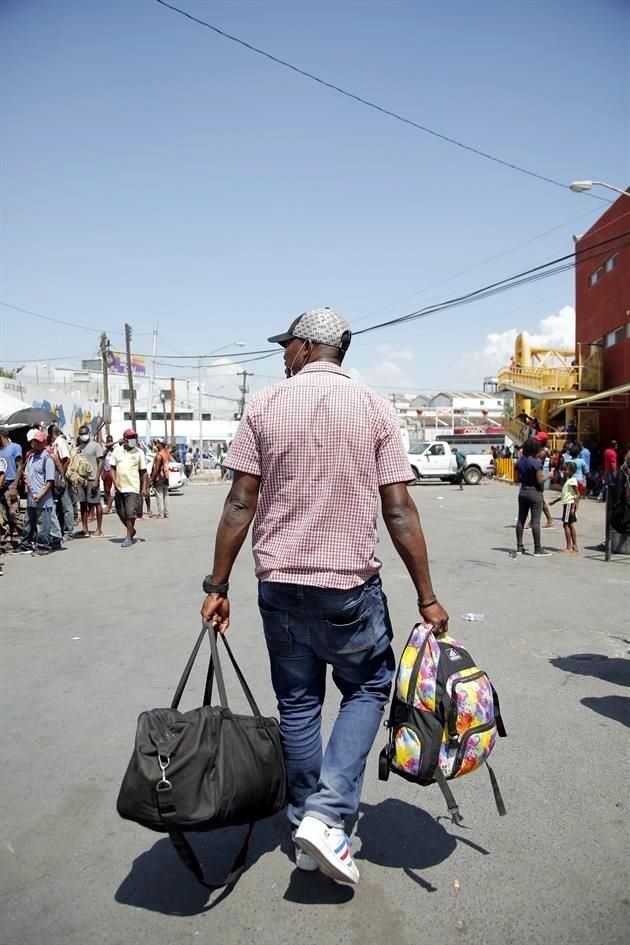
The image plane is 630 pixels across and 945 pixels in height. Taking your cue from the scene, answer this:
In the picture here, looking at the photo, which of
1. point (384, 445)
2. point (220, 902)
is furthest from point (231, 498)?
point (220, 902)

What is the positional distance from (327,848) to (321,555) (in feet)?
3.24

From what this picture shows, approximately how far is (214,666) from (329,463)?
0.85 meters

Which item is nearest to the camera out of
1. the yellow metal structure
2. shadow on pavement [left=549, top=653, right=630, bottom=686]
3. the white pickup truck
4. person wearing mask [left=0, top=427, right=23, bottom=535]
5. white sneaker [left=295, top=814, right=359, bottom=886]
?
white sneaker [left=295, top=814, right=359, bottom=886]

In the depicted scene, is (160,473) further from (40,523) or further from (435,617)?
(435,617)

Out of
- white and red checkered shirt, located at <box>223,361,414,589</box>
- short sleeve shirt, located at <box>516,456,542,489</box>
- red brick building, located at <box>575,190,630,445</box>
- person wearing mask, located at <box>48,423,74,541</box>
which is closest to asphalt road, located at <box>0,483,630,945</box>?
white and red checkered shirt, located at <box>223,361,414,589</box>

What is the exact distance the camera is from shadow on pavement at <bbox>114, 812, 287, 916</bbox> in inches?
107

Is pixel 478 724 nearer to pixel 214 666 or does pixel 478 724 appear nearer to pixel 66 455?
pixel 214 666

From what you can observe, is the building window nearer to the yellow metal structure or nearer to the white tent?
the yellow metal structure

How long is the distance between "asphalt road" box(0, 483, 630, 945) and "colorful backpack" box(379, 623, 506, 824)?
15.6 inches

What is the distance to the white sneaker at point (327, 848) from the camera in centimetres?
259

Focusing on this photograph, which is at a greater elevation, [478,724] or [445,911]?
[478,724]

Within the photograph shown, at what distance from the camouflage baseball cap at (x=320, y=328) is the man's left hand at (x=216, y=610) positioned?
1.05 meters

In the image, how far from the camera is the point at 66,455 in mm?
13625

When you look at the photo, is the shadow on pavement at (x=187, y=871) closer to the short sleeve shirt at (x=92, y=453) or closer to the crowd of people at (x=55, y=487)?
the crowd of people at (x=55, y=487)
